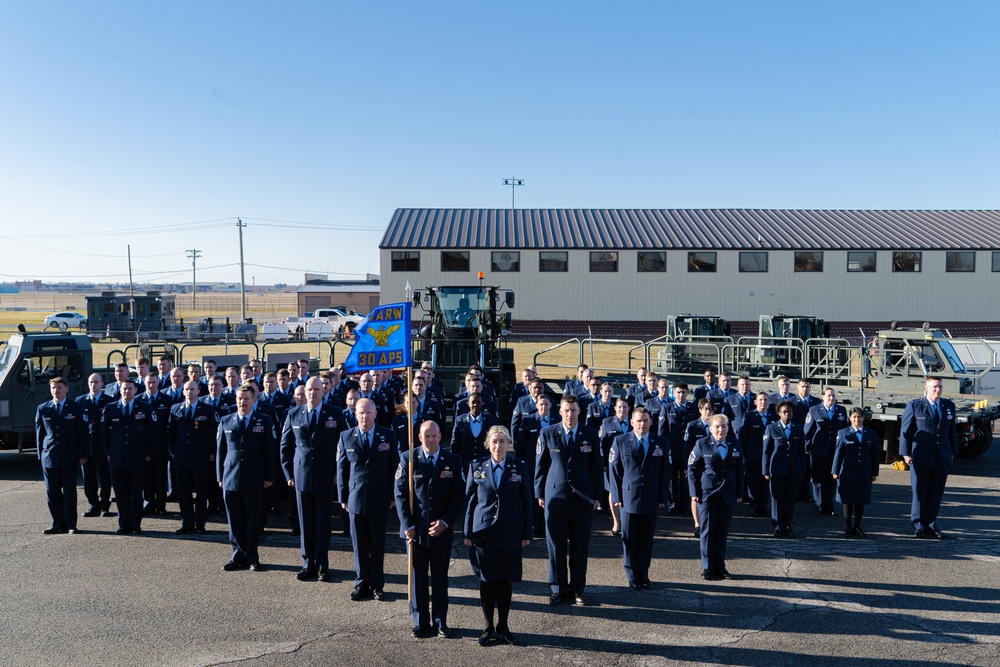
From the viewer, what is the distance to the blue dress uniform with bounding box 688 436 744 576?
710 centimetres

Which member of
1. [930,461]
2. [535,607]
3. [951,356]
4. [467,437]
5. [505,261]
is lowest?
[535,607]

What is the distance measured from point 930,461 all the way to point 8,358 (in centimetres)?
1314

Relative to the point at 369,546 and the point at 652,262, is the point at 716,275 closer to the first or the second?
the point at 652,262

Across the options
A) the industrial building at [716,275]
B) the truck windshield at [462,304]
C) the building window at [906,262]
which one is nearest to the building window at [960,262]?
the industrial building at [716,275]

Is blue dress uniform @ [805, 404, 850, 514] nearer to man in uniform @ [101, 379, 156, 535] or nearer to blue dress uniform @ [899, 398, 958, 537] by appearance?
blue dress uniform @ [899, 398, 958, 537]

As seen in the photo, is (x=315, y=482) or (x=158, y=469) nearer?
(x=315, y=482)

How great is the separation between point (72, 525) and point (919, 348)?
1360cm

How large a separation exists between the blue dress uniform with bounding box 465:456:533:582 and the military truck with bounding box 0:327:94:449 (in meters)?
9.46

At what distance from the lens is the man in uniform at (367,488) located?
6461 millimetres

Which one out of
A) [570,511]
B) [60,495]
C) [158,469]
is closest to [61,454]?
[60,495]

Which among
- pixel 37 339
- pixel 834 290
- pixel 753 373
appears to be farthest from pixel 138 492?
pixel 834 290

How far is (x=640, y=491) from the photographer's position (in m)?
6.86

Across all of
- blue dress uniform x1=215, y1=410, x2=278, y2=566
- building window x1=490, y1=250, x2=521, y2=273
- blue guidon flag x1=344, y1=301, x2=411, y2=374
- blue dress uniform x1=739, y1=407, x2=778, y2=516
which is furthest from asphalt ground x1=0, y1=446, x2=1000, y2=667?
building window x1=490, y1=250, x2=521, y2=273

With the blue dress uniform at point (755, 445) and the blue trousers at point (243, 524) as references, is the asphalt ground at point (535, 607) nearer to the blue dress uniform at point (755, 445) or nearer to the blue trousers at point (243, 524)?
the blue trousers at point (243, 524)
